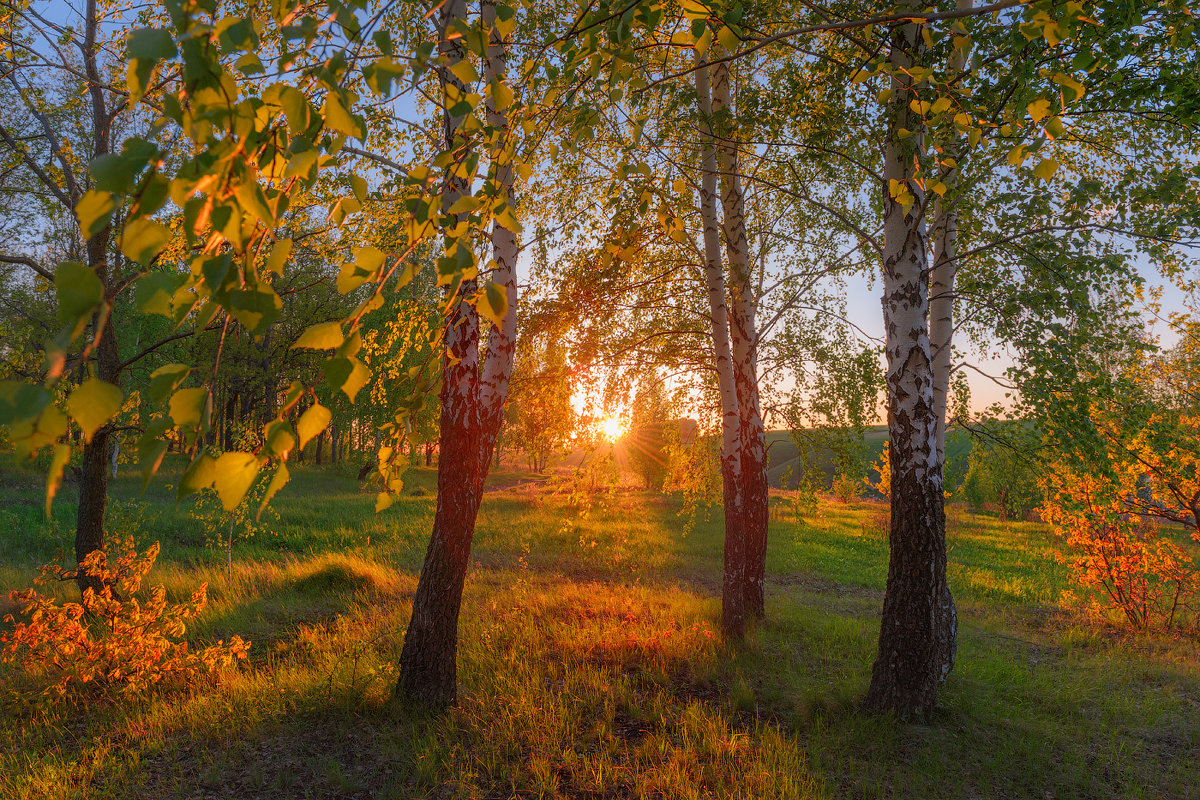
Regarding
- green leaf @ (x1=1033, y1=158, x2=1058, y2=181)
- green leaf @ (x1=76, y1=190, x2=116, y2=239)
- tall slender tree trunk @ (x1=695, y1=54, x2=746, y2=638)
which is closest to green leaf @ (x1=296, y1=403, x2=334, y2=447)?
green leaf @ (x1=76, y1=190, x2=116, y2=239)

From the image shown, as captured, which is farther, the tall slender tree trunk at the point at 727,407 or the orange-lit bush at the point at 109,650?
the tall slender tree trunk at the point at 727,407

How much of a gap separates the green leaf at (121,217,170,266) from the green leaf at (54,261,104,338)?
0.14 metres

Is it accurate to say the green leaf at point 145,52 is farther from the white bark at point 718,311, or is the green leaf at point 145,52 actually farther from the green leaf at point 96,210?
the white bark at point 718,311

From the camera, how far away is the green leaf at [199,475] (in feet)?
2.74

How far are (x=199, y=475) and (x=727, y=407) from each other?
670 cm

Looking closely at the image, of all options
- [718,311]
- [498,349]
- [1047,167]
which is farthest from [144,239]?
[718,311]

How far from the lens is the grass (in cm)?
402

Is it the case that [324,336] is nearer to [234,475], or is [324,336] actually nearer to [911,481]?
[234,475]

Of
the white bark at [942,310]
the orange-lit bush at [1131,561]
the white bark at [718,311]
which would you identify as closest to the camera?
the white bark at [942,310]

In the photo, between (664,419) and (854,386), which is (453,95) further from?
(664,419)

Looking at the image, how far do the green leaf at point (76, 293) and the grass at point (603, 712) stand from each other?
2.47 meters

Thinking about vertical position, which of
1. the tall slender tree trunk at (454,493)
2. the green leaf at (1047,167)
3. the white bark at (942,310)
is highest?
the white bark at (942,310)

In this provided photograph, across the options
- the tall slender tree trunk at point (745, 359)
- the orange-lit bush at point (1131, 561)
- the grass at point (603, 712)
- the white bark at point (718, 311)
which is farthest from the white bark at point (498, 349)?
the orange-lit bush at point (1131, 561)

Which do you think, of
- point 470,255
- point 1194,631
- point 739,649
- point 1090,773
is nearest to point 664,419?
point 739,649
